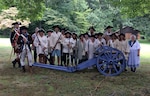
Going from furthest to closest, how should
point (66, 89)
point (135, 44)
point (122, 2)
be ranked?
1. point (122, 2)
2. point (135, 44)
3. point (66, 89)

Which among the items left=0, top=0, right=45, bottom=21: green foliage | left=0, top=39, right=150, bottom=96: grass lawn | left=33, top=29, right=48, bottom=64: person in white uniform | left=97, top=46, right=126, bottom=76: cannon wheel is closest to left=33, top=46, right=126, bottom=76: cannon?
left=97, top=46, right=126, bottom=76: cannon wheel

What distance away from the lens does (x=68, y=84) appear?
790 cm

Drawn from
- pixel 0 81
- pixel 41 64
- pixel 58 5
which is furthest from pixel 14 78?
pixel 58 5

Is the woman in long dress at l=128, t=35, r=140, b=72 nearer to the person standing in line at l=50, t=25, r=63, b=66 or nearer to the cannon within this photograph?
the cannon

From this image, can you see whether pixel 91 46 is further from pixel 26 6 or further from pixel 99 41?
pixel 26 6

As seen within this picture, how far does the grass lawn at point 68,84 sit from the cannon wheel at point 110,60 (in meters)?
0.27

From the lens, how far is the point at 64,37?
10.6 m

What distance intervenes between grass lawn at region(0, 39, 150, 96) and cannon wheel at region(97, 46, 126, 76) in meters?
0.27

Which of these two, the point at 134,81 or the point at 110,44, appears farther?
the point at 110,44

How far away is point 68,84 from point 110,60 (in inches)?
80.6

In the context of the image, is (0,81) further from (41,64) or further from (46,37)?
(46,37)

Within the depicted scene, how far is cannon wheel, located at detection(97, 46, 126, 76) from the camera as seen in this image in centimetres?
929

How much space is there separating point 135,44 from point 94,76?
2299mm

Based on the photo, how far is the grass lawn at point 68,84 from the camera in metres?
6.95
